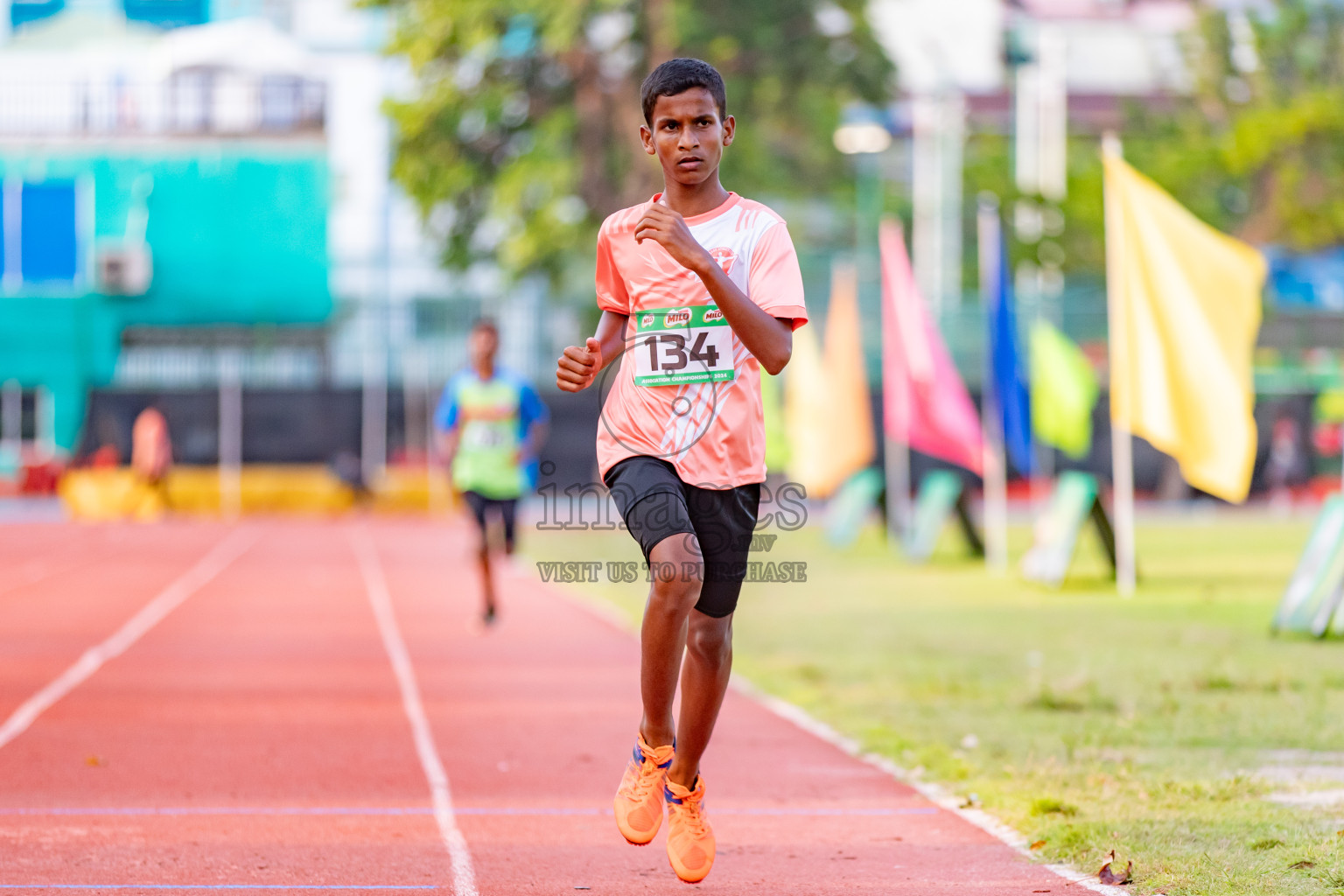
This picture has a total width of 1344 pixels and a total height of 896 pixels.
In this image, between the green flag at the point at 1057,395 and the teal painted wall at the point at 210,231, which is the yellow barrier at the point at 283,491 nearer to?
the teal painted wall at the point at 210,231

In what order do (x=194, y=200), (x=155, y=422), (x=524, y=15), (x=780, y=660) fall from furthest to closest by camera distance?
(x=194, y=200) → (x=155, y=422) → (x=524, y=15) → (x=780, y=660)

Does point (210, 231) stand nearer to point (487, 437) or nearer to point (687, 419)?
point (487, 437)

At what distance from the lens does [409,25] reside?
1211 inches

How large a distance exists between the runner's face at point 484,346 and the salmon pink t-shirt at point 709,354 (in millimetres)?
7495

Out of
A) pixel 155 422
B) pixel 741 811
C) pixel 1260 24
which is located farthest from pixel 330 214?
pixel 741 811

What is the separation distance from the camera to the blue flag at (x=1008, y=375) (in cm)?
1961

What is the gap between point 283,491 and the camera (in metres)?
35.1

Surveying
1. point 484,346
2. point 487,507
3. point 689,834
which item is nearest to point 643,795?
point 689,834

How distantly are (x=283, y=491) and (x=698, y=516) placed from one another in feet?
101

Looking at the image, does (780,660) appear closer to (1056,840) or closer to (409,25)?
Result: (1056,840)

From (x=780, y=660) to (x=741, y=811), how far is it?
5.00 m

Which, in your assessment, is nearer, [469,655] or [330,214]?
[469,655]

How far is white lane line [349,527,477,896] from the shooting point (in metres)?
5.67

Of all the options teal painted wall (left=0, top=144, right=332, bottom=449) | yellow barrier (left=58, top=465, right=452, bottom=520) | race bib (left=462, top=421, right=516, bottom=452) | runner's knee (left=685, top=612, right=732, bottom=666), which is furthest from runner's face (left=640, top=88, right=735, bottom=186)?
teal painted wall (left=0, top=144, right=332, bottom=449)
